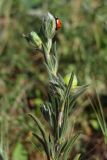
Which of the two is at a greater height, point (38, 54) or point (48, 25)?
point (48, 25)

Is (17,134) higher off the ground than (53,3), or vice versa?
(53,3)

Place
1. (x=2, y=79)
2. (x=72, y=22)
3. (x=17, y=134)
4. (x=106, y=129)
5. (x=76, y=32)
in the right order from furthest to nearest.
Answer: (x=72, y=22)
(x=76, y=32)
(x=2, y=79)
(x=17, y=134)
(x=106, y=129)

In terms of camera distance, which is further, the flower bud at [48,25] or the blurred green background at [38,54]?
the blurred green background at [38,54]

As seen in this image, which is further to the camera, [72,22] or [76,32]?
[72,22]

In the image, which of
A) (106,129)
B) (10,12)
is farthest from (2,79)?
(106,129)

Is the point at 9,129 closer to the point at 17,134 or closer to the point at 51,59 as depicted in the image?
the point at 17,134

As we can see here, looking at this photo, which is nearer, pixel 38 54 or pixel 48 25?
pixel 48 25

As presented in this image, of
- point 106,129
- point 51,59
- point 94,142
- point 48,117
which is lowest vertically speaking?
point 94,142

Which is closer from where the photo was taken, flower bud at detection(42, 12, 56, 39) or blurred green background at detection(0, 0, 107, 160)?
flower bud at detection(42, 12, 56, 39)
